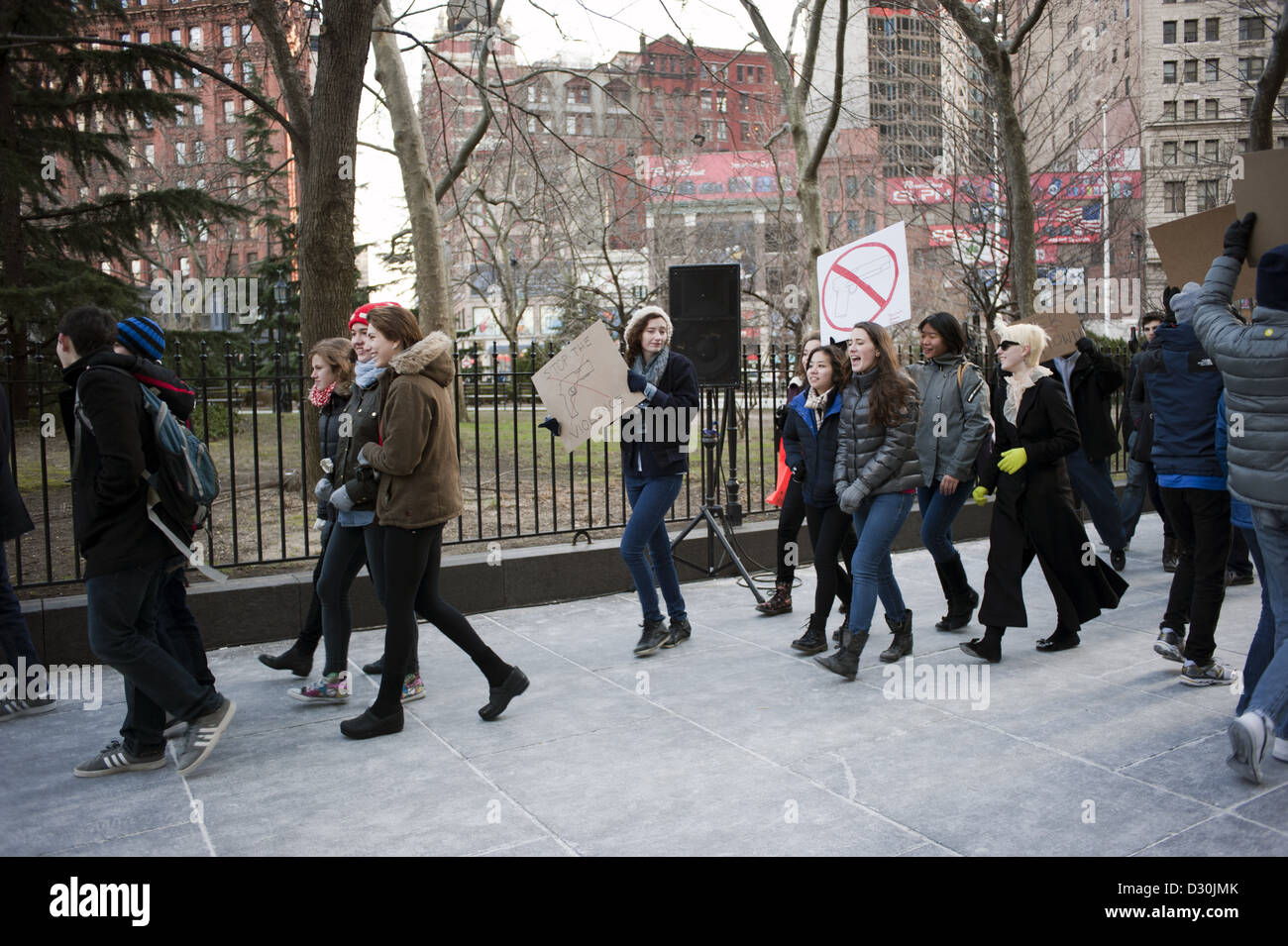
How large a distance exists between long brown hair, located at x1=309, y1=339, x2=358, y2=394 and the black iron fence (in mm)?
912

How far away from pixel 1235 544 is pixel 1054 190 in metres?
16.4

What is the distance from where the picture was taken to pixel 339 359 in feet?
18.5

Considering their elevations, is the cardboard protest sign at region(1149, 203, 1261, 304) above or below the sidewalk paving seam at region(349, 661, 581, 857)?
above

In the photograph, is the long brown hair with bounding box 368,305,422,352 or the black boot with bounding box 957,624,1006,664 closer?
the long brown hair with bounding box 368,305,422,352

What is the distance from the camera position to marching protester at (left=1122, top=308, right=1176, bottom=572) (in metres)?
8.45

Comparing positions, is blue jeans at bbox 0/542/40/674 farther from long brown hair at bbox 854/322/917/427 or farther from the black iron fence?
long brown hair at bbox 854/322/917/427

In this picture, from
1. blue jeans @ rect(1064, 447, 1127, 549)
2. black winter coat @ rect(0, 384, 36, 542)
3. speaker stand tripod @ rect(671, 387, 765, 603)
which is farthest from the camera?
blue jeans @ rect(1064, 447, 1127, 549)

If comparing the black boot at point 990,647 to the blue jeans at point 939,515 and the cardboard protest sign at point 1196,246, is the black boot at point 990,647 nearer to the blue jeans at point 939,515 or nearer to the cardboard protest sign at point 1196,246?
the blue jeans at point 939,515

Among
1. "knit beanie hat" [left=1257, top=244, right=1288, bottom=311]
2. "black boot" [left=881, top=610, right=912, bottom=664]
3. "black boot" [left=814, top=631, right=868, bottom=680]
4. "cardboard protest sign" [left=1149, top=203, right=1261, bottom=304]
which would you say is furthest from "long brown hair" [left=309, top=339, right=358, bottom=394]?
"knit beanie hat" [left=1257, top=244, right=1288, bottom=311]

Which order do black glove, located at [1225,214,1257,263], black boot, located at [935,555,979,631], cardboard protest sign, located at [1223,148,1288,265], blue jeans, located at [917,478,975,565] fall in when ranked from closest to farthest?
cardboard protest sign, located at [1223,148,1288,265] < black glove, located at [1225,214,1257,263] < blue jeans, located at [917,478,975,565] < black boot, located at [935,555,979,631]

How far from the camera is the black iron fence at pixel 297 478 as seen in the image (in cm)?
725

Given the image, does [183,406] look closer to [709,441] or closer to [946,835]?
[946,835]

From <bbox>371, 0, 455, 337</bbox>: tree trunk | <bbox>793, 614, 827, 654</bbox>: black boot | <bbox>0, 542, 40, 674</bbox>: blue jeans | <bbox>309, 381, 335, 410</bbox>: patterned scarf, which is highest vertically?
<bbox>371, 0, 455, 337</bbox>: tree trunk
